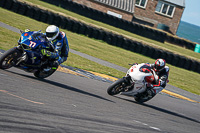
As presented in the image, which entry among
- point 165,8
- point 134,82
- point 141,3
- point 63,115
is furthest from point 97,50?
point 165,8

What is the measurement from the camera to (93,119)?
610 centimetres

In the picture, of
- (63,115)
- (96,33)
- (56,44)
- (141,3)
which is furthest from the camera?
(141,3)

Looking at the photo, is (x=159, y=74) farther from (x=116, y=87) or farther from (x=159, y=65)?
(x=116, y=87)

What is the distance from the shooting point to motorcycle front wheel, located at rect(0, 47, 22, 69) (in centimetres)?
810

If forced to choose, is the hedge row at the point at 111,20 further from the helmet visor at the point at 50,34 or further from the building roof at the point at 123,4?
the helmet visor at the point at 50,34

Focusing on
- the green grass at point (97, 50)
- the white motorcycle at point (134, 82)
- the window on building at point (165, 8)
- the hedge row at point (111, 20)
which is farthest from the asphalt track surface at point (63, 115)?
the window on building at point (165, 8)

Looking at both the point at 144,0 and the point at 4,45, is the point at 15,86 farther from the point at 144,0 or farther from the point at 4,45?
the point at 144,0

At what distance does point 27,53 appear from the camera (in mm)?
8289

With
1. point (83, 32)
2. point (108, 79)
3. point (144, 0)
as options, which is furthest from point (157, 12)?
point (108, 79)

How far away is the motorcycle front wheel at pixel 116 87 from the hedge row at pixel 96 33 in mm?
16205

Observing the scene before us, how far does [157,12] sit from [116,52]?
30651 mm

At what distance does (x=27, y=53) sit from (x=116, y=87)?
280 cm

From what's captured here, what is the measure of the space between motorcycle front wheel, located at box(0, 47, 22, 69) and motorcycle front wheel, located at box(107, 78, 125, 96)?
282 centimetres

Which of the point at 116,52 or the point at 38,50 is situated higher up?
the point at 38,50
